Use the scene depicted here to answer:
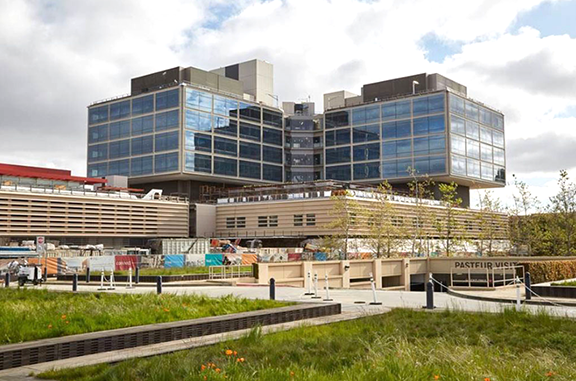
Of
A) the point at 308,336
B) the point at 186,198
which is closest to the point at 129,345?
the point at 308,336

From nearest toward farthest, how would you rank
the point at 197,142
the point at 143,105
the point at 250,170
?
the point at 197,142, the point at 143,105, the point at 250,170

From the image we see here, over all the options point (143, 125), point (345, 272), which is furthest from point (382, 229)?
point (143, 125)

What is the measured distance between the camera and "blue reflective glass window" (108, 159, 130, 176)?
305 ft

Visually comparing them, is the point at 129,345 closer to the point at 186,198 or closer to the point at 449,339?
the point at 449,339

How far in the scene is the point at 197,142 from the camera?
284 feet

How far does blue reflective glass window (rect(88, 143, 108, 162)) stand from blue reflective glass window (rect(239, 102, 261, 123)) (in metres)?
22.3

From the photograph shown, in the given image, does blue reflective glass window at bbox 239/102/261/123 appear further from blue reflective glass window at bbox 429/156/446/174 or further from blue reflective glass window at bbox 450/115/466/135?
blue reflective glass window at bbox 450/115/466/135

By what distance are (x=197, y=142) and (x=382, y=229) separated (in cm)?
3640

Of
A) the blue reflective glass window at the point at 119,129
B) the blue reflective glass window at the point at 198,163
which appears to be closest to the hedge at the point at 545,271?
the blue reflective glass window at the point at 198,163

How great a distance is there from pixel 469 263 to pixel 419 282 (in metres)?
7.13

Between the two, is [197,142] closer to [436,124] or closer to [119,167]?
[119,167]

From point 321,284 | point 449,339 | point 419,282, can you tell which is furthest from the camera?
point 419,282

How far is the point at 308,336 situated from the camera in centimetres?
1323

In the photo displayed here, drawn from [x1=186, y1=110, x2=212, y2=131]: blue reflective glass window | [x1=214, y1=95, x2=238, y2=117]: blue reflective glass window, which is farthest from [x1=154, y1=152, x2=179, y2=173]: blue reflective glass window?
[x1=214, y1=95, x2=238, y2=117]: blue reflective glass window
